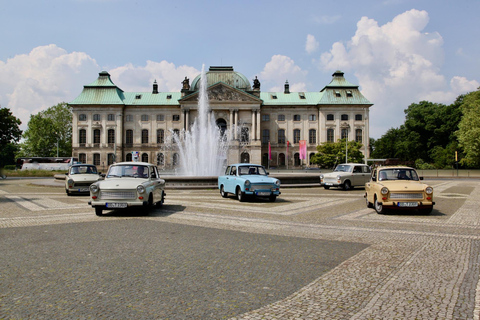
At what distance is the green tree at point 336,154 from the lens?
67438 mm

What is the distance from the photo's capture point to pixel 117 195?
12.5m

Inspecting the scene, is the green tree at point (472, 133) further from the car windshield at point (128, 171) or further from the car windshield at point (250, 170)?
the car windshield at point (128, 171)

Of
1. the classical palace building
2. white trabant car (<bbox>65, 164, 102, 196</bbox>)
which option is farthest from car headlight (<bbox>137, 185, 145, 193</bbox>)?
the classical palace building

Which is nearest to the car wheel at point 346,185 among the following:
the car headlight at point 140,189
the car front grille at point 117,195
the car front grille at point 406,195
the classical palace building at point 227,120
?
the car front grille at point 406,195

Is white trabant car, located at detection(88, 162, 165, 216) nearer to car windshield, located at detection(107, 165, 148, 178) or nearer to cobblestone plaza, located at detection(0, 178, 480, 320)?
car windshield, located at detection(107, 165, 148, 178)

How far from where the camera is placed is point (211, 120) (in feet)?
257

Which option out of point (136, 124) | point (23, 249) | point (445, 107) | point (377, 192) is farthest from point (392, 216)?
point (445, 107)

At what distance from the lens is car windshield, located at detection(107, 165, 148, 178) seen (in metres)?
13.7

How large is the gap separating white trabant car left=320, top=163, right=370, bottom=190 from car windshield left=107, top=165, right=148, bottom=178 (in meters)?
15.9

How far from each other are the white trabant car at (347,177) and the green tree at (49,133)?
75.2m

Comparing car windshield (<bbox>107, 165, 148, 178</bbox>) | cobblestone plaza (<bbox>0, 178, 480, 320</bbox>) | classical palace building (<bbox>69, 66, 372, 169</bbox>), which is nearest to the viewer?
cobblestone plaza (<bbox>0, 178, 480, 320</bbox>)

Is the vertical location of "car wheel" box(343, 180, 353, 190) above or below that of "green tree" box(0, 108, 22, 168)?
below

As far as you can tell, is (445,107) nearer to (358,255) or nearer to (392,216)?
(392,216)

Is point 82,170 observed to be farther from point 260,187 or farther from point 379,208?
point 379,208
